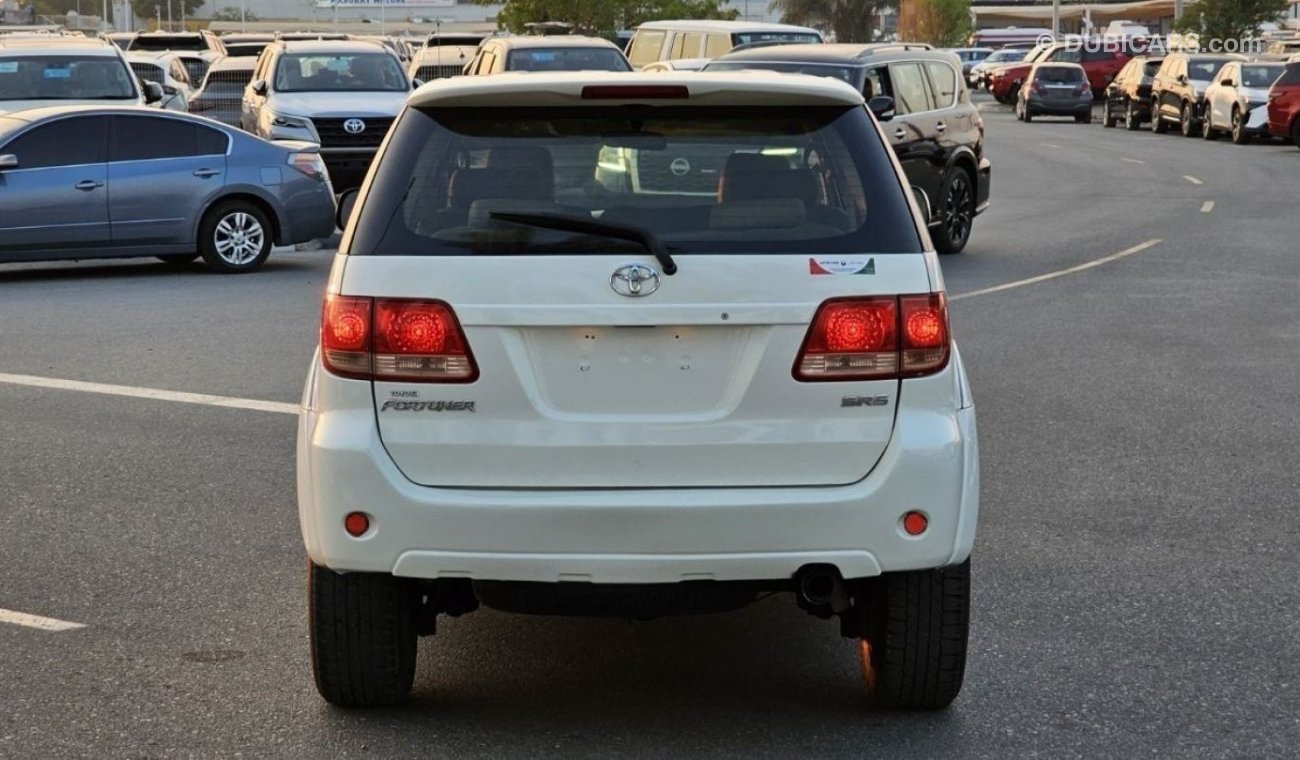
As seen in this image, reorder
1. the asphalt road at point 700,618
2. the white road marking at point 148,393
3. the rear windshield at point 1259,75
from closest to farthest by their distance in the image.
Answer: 1. the asphalt road at point 700,618
2. the white road marking at point 148,393
3. the rear windshield at point 1259,75

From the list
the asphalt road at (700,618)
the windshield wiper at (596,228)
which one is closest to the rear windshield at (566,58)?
the asphalt road at (700,618)

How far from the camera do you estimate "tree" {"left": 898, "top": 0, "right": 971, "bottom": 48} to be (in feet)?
343

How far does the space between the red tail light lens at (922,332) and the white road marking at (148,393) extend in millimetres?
5898

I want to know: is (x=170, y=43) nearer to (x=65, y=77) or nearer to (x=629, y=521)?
(x=65, y=77)

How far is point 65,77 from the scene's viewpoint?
23688 mm

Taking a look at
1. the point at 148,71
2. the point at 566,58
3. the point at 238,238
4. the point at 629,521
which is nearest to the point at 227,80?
the point at 148,71

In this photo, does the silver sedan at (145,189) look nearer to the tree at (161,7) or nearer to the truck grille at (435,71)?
the truck grille at (435,71)

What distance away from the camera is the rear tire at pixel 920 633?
17.5ft

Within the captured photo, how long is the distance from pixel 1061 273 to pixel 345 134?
10224 mm

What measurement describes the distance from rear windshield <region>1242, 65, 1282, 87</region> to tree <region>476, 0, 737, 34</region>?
88.7ft

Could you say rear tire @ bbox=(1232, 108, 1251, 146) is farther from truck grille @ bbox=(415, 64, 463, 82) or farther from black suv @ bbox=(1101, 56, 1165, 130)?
truck grille @ bbox=(415, 64, 463, 82)

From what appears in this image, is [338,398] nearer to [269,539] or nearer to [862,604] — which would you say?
[862,604]

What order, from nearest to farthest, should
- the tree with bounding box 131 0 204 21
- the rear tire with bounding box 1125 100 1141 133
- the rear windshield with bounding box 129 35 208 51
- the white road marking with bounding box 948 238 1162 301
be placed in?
the white road marking with bounding box 948 238 1162 301 → the rear tire with bounding box 1125 100 1141 133 → the rear windshield with bounding box 129 35 208 51 → the tree with bounding box 131 0 204 21

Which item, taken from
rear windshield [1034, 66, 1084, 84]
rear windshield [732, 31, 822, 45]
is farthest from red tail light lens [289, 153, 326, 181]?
rear windshield [1034, 66, 1084, 84]
